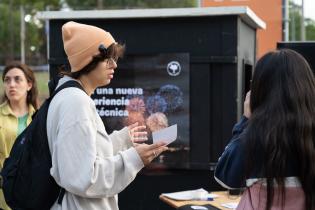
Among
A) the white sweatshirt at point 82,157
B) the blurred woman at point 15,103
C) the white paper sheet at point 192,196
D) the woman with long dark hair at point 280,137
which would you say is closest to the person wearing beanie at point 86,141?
the white sweatshirt at point 82,157

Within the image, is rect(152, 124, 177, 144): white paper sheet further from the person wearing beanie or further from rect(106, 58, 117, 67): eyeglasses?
rect(106, 58, 117, 67): eyeglasses

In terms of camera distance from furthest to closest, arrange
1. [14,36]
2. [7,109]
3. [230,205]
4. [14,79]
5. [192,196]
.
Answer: [14,36]
[14,79]
[7,109]
[192,196]
[230,205]

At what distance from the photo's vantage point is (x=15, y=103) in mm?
4570

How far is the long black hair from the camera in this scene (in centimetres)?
204

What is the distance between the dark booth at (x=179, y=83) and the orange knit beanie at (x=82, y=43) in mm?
1881

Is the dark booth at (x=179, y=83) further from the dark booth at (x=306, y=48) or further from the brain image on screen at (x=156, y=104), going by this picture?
the dark booth at (x=306, y=48)

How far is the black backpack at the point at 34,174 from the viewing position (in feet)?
7.90

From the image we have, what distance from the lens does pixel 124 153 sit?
8.09 feet

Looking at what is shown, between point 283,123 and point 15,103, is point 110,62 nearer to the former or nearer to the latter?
point 283,123

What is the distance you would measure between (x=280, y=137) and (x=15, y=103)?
304cm

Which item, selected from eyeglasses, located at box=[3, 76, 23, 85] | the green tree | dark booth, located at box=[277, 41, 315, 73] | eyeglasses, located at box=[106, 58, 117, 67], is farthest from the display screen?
the green tree

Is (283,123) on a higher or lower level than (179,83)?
lower

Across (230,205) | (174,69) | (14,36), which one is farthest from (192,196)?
(14,36)

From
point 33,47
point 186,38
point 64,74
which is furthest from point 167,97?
point 33,47
